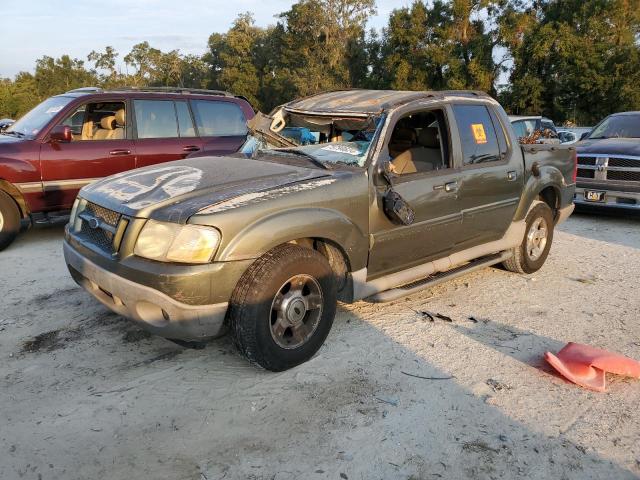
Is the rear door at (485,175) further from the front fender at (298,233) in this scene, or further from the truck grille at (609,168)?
the truck grille at (609,168)

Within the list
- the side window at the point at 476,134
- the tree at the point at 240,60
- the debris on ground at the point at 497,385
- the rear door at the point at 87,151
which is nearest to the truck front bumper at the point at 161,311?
the debris on ground at the point at 497,385

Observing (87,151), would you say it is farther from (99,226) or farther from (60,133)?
(99,226)

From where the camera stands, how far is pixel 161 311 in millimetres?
3184

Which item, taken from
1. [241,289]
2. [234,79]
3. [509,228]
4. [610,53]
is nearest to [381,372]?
[241,289]

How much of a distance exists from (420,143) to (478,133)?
0.53 meters

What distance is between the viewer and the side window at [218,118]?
308 inches

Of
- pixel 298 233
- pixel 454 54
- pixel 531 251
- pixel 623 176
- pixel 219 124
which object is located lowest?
pixel 531 251

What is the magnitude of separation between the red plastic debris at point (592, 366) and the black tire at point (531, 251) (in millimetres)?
1957

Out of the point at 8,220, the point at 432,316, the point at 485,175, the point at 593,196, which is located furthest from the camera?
the point at 593,196

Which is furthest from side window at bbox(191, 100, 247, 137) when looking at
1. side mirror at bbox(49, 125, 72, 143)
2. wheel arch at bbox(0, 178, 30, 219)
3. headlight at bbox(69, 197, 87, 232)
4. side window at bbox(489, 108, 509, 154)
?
side window at bbox(489, 108, 509, 154)

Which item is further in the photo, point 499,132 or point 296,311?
point 499,132

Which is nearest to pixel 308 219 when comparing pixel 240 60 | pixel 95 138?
pixel 95 138

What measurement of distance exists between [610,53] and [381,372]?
33546 millimetres

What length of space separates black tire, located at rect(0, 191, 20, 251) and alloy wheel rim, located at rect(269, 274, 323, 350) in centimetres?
442
